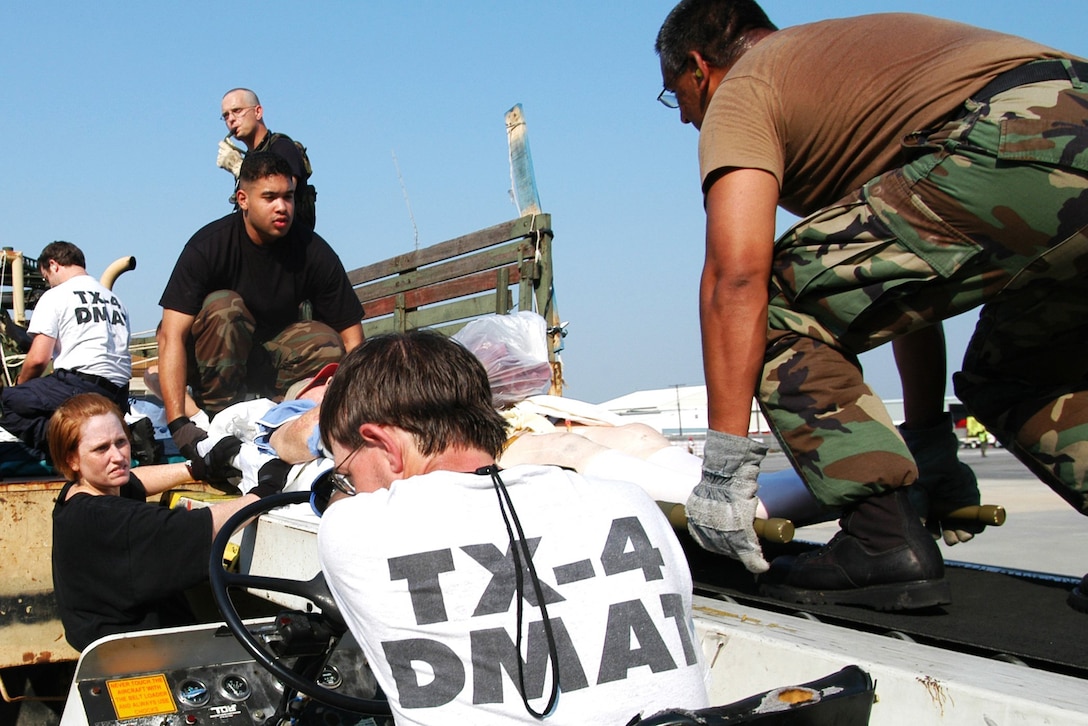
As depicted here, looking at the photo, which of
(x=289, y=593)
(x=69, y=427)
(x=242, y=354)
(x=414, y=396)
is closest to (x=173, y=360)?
(x=242, y=354)

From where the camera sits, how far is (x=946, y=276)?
1.82m

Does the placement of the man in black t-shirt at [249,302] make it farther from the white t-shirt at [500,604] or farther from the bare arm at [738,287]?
the white t-shirt at [500,604]

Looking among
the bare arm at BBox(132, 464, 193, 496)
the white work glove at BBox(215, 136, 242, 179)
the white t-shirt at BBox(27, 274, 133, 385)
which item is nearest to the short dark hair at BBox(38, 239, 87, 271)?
the white t-shirt at BBox(27, 274, 133, 385)

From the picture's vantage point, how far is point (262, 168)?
4.40 m

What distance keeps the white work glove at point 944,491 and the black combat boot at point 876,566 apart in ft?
1.58

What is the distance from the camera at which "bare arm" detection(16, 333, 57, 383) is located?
4.96 meters

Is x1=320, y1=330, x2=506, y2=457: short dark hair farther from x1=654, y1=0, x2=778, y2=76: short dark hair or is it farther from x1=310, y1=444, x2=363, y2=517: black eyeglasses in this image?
x1=654, y1=0, x2=778, y2=76: short dark hair

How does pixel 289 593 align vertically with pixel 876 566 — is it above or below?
above

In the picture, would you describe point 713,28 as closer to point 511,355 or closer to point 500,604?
point 500,604

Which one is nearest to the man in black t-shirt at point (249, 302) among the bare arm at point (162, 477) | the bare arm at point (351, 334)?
the bare arm at point (351, 334)

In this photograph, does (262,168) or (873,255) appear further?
(262,168)

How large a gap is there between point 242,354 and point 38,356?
1.26 metres

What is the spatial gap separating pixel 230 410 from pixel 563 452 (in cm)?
176

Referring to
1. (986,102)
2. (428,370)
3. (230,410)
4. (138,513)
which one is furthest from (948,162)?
(230,410)
